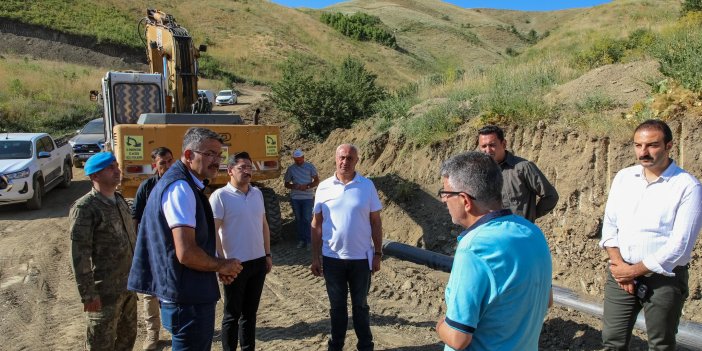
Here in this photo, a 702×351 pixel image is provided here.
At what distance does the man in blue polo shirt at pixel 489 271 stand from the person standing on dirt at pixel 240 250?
8.27 ft

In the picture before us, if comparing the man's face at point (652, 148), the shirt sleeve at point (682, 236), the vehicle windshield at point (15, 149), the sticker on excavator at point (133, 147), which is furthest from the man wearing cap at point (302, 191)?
the vehicle windshield at point (15, 149)

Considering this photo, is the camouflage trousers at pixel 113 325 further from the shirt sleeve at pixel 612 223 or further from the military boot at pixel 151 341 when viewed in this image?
the shirt sleeve at pixel 612 223

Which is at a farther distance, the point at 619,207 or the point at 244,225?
the point at 244,225

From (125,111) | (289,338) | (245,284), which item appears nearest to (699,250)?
(289,338)

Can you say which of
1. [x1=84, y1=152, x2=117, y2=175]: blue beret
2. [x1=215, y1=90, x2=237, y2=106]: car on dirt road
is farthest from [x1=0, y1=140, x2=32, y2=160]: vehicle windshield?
[x1=215, y1=90, x2=237, y2=106]: car on dirt road

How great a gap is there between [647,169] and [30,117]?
88.4 feet

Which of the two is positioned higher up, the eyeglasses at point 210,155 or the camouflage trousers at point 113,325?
the eyeglasses at point 210,155

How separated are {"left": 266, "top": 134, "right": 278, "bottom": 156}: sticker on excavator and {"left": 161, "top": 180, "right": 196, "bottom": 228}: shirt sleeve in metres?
5.12

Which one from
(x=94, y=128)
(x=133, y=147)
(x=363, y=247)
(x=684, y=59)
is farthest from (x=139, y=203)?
(x=94, y=128)

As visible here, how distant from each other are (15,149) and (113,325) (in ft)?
32.4

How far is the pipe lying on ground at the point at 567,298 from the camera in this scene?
165 inches

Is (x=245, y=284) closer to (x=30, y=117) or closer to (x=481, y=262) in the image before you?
(x=481, y=262)

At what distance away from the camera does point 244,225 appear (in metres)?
4.38

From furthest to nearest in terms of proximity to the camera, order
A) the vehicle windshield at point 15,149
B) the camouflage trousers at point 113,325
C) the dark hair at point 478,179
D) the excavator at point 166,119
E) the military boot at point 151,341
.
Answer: the vehicle windshield at point 15,149, the excavator at point 166,119, the military boot at point 151,341, the camouflage trousers at point 113,325, the dark hair at point 478,179
